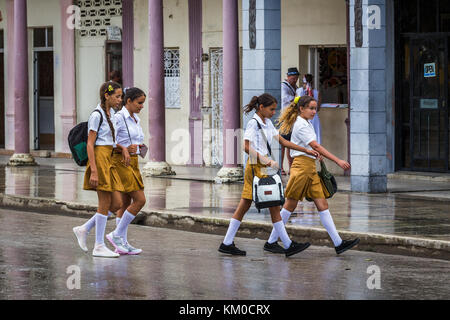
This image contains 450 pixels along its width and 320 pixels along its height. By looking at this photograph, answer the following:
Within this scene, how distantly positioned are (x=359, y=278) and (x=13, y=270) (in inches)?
122

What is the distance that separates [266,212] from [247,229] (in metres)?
1.17

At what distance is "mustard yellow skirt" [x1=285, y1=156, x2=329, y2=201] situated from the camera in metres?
11.1

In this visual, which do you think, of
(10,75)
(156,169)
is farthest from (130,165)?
(10,75)

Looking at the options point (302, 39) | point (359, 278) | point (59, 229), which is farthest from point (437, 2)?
point (359, 278)

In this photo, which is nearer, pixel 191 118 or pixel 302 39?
pixel 302 39

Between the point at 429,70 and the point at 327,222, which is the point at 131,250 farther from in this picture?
the point at 429,70

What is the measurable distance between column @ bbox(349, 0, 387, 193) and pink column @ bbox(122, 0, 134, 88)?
7762mm

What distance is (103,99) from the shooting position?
35.9 feet

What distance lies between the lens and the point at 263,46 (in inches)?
678

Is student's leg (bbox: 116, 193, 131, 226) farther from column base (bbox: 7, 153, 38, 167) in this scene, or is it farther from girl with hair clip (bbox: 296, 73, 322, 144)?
column base (bbox: 7, 153, 38, 167)

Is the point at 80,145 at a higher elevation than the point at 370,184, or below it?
higher

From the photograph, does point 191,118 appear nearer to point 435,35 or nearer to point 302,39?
point 302,39

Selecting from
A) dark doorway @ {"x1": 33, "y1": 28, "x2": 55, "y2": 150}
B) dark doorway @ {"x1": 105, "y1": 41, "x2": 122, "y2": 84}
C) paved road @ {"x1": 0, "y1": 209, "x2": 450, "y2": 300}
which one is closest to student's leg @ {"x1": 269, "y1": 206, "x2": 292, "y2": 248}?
paved road @ {"x1": 0, "y1": 209, "x2": 450, "y2": 300}

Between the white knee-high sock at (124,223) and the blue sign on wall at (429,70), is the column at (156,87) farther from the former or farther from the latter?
the white knee-high sock at (124,223)
